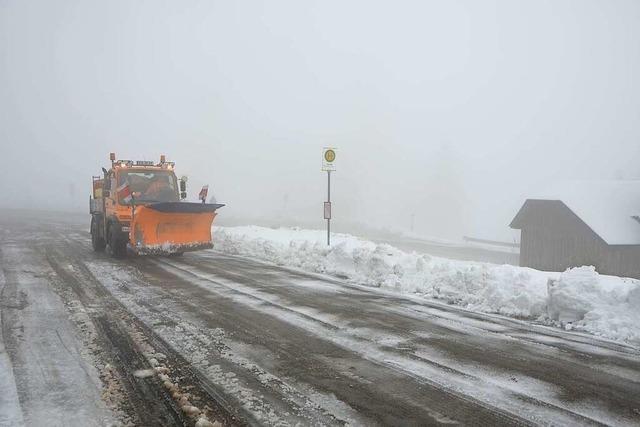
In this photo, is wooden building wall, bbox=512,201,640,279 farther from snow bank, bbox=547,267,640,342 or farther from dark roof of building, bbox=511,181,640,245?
snow bank, bbox=547,267,640,342

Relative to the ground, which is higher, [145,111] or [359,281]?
Answer: [145,111]

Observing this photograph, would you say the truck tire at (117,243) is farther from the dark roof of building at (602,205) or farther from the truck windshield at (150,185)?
the dark roof of building at (602,205)

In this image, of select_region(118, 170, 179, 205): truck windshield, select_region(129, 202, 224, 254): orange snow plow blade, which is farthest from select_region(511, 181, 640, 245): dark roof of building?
select_region(118, 170, 179, 205): truck windshield

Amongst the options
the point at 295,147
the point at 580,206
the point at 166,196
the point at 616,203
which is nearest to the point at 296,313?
the point at 166,196

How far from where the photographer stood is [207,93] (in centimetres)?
11169

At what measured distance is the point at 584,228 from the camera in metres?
27.2

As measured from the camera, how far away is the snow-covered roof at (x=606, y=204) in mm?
26672

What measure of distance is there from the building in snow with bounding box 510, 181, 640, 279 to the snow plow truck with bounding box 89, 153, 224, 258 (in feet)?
75.3

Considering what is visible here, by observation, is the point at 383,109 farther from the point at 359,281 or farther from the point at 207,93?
the point at 359,281

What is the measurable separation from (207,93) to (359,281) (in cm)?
10966

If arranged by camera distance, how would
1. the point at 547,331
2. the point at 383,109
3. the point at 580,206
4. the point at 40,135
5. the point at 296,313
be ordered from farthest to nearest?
the point at 40,135
the point at 383,109
the point at 580,206
the point at 296,313
the point at 547,331

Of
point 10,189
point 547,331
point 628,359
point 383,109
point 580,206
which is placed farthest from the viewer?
point 383,109

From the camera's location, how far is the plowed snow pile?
6.41 m

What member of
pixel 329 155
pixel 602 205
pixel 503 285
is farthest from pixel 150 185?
pixel 602 205
